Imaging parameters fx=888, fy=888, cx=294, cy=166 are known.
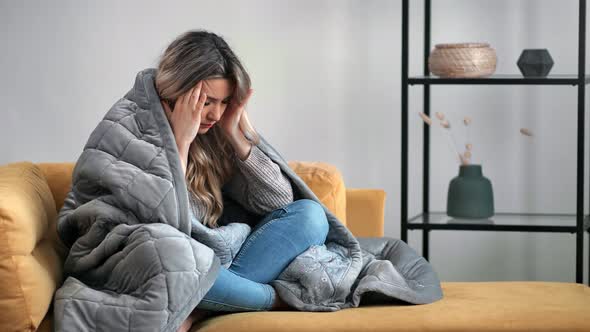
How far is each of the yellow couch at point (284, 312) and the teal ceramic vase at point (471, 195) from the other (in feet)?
2.34

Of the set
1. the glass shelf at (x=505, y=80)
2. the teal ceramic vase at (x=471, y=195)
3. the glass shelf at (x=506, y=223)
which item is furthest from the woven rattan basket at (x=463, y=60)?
the glass shelf at (x=506, y=223)

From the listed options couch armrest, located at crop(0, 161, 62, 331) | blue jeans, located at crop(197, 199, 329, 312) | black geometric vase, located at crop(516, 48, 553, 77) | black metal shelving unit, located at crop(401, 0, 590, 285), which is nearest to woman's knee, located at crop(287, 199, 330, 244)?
blue jeans, located at crop(197, 199, 329, 312)

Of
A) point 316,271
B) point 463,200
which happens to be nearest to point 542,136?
point 463,200

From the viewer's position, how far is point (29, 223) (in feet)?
6.65

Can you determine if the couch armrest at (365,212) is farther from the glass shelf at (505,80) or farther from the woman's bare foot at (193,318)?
the woman's bare foot at (193,318)

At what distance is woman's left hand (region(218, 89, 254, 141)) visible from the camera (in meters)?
2.47

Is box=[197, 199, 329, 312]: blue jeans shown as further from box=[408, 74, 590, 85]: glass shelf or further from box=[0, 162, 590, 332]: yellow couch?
box=[408, 74, 590, 85]: glass shelf

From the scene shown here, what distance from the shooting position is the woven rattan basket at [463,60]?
3152 mm

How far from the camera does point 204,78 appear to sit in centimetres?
236

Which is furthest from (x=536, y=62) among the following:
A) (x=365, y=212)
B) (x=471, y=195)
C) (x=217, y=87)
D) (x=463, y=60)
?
(x=217, y=87)

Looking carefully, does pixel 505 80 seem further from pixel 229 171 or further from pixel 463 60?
pixel 229 171

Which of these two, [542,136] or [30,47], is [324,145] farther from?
[30,47]

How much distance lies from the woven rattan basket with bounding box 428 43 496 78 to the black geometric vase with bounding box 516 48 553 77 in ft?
0.39

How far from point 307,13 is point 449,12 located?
576 millimetres
